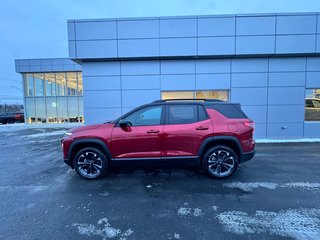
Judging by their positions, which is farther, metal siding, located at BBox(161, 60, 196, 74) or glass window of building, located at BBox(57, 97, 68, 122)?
glass window of building, located at BBox(57, 97, 68, 122)

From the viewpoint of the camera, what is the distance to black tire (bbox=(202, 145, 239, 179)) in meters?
4.57

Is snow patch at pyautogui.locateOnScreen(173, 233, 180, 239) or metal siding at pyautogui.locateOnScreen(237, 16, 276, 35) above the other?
metal siding at pyautogui.locateOnScreen(237, 16, 276, 35)

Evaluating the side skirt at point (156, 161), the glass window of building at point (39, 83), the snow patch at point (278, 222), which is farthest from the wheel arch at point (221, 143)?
the glass window of building at point (39, 83)

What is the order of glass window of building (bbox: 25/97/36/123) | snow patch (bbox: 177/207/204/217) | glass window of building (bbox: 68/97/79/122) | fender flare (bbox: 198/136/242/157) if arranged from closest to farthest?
snow patch (bbox: 177/207/204/217), fender flare (bbox: 198/136/242/157), glass window of building (bbox: 68/97/79/122), glass window of building (bbox: 25/97/36/123)

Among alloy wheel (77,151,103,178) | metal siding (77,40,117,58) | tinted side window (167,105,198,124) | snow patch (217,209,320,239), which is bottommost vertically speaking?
snow patch (217,209,320,239)

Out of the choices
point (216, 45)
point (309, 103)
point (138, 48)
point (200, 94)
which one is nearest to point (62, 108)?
point (138, 48)

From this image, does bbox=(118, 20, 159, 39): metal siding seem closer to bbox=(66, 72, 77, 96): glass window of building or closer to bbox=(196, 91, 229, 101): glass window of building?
bbox=(196, 91, 229, 101): glass window of building

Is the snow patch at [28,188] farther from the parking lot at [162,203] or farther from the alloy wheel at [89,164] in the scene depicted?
the alloy wheel at [89,164]

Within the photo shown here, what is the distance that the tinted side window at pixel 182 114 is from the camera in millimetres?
4567

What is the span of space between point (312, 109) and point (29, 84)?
25.5 meters

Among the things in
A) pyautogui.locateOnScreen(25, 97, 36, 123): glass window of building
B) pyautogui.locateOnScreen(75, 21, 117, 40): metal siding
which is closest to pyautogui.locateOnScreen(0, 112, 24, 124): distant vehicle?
pyautogui.locateOnScreen(25, 97, 36, 123): glass window of building

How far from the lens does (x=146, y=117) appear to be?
4621 mm

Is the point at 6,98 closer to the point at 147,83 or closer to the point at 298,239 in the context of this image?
the point at 147,83

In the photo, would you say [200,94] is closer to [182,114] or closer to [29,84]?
[182,114]
